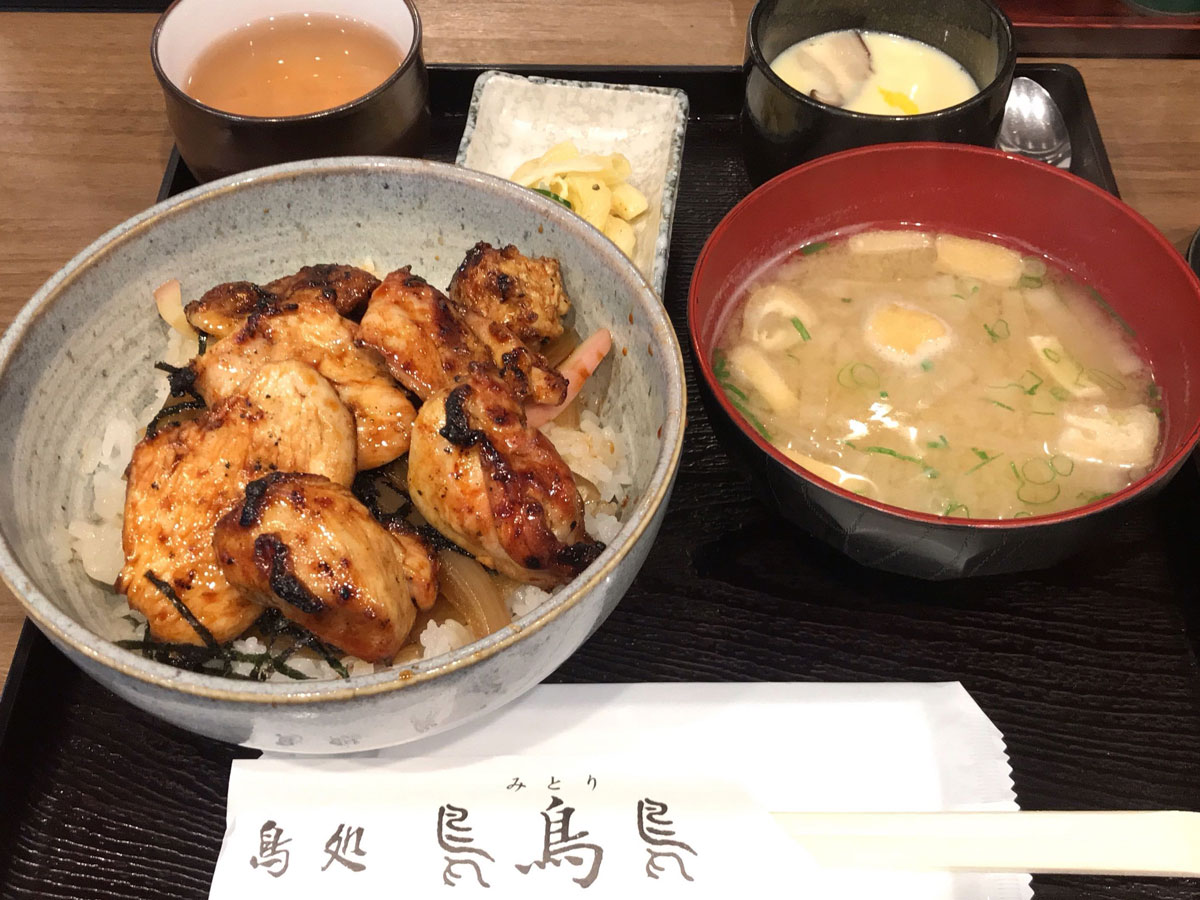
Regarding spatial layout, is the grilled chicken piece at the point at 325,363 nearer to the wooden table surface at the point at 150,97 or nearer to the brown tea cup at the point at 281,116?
the brown tea cup at the point at 281,116

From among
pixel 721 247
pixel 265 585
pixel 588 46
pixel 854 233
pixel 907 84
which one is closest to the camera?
pixel 265 585

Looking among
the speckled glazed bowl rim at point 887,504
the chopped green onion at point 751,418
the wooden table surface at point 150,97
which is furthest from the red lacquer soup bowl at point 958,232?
the wooden table surface at point 150,97

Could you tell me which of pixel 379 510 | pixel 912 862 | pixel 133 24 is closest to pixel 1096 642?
pixel 912 862

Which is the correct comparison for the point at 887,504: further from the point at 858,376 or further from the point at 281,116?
the point at 281,116

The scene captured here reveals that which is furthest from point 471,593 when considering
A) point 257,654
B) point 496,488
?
point 257,654

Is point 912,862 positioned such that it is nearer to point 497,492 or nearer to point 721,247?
point 497,492

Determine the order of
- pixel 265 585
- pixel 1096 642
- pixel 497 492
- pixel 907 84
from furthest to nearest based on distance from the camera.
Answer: pixel 907 84
pixel 1096 642
pixel 497 492
pixel 265 585
